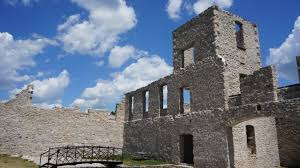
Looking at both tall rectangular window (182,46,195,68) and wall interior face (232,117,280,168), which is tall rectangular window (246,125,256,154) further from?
tall rectangular window (182,46,195,68)

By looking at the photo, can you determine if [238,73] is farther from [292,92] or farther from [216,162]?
[216,162]

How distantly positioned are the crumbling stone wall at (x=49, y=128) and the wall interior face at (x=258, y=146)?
38.0 feet

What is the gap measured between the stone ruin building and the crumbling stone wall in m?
3.96

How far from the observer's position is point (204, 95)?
1504 centimetres

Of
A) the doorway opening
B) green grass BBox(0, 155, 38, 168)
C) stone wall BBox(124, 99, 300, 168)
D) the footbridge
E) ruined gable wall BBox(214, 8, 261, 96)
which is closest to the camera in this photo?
stone wall BBox(124, 99, 300, 168)

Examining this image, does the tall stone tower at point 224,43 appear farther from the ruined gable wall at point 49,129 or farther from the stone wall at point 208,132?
the ruined gable wall at point 49,129

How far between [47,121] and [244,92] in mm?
14183

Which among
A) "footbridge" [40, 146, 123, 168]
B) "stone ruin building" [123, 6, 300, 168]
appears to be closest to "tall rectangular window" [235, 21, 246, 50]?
"stone ruin building" [123, 6, 300, 168]

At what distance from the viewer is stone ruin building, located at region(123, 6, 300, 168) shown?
12844 mm

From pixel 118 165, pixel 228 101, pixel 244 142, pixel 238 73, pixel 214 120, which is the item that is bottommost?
pixel 118 165

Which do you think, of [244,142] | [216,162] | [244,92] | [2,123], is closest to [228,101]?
[244,92]

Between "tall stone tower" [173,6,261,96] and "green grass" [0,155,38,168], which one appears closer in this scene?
"green grass" [0,155,38,168]

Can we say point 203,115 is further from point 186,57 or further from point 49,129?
point 49,129

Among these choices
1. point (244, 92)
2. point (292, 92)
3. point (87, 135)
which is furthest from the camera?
point (87, 135)
